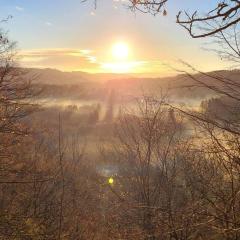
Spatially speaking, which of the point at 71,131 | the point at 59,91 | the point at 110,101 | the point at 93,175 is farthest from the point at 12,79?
the point at 59,91

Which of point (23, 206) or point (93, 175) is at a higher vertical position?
point (23, 206)

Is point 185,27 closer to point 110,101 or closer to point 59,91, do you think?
point 110,101

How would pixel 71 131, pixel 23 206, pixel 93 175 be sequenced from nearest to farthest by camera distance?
pixel 23 206, pixel 93 175, pixel 71 131

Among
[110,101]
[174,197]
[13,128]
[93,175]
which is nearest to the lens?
[13,128]

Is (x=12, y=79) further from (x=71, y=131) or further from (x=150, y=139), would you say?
(x=71, y=131)

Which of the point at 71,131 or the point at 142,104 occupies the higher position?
the point at 142,104

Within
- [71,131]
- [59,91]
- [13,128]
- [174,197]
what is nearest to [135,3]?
[13,128]

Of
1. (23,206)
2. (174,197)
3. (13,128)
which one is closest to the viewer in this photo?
(13,128)

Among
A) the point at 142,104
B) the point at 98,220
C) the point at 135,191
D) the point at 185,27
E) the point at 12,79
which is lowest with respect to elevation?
the point at 98,220

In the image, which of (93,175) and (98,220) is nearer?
(98,220)
